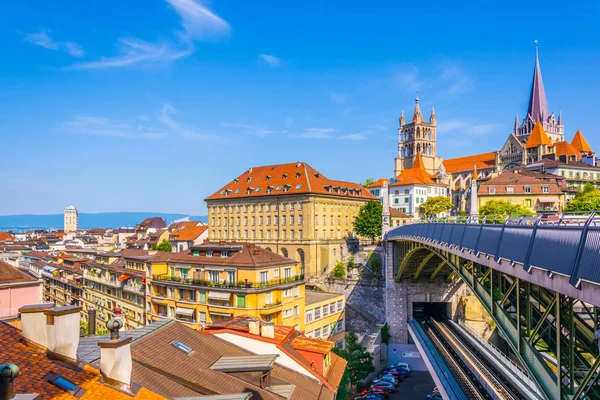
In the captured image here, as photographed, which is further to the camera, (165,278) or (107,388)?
(165,278)

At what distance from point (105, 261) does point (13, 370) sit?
7296 centimetres

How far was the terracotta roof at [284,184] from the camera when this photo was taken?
274 feet

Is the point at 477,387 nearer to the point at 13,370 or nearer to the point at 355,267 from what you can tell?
the point at 13,370

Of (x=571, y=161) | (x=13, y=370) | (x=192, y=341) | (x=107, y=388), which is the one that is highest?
(x=571, y=161)

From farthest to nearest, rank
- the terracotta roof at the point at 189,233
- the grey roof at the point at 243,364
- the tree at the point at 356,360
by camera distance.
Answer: the terracotta roof at the point at 189,233, the tree at the point at 356,360, the grey roof at the point at 243,364

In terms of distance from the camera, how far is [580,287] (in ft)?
38.2

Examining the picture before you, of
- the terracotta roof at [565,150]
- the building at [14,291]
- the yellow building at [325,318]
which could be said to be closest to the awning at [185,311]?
the yellow building at [325,318]

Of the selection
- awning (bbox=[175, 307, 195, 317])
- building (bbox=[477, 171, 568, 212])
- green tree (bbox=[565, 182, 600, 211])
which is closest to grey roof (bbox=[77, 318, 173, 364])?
awning (bbox=[175, 307, 195, 317])

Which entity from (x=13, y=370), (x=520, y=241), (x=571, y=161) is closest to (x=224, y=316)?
(x=520, y=241)

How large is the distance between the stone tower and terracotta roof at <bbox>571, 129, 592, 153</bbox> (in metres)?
41.6

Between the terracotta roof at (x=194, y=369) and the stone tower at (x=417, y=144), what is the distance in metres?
144

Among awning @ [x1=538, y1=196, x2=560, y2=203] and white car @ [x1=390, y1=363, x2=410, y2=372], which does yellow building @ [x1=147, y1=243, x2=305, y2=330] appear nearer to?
white car @ [x1=390, y1=363, x2=410, y2=372]

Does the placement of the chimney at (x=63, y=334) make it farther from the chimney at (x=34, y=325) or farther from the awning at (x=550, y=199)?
the awning at (x=550, y=199)

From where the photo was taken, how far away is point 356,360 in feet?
150
